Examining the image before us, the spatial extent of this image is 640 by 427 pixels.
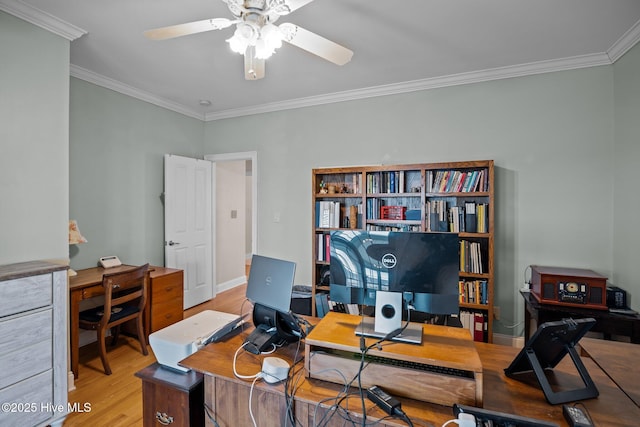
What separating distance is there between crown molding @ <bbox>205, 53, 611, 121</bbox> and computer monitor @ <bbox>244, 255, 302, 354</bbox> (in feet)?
8.70

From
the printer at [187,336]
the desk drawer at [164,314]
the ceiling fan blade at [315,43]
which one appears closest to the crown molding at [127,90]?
the desk drawer at [164,314]

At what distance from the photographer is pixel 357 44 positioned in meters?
2.47

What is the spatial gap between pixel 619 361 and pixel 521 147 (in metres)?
2.19

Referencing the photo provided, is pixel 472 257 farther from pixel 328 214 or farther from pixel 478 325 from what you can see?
pixel 328 214

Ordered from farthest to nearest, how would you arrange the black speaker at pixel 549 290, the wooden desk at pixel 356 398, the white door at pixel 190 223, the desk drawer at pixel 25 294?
the white door at pixel 190 223, the black speaker at pixel 549 290, the desk drawer at pixel 25 294, the wooden desk at pixel 356 398

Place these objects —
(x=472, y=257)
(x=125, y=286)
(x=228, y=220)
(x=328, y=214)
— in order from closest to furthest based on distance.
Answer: (x=125, y=286)
(x=472, y=257)
(x=328, y=214)
(x=228, y=220)

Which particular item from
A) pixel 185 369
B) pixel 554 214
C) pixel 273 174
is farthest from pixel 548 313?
pixel 273 174

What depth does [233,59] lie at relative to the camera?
8.87 ft

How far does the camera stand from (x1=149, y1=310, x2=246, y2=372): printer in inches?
52.7

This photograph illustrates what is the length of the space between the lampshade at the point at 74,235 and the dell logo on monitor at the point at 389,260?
284 cm

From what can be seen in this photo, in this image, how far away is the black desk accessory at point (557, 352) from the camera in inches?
39.8

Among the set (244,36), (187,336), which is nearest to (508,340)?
(187,336)

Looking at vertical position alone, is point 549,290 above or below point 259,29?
below

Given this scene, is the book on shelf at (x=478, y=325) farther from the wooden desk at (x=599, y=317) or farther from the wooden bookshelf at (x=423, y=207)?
the wooden desk at (x=599, y=317)
